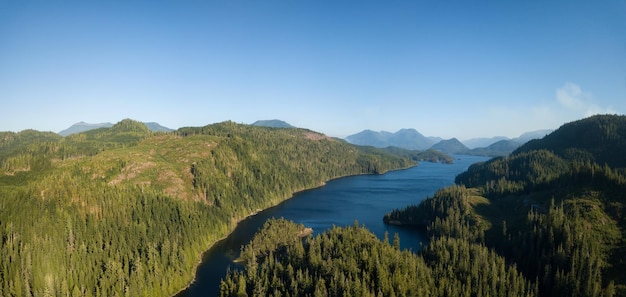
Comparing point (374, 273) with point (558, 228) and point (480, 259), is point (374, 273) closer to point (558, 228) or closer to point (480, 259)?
point (480, 259)

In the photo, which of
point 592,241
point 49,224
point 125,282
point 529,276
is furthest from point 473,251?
point 49,224

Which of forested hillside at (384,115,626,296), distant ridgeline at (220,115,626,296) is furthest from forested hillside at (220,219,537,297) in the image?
forested hillside at (384,115,626,296)

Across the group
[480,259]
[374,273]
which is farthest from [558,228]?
[374,273]

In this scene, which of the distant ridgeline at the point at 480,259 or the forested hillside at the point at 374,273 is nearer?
the forested hillside at the point at 374,273

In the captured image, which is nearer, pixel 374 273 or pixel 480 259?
pixel 374 273

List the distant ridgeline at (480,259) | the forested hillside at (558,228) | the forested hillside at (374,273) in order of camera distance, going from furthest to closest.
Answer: the forested hillside at (558,228), the distant ridgeline at (480,259), the forested hillside at (374,273)

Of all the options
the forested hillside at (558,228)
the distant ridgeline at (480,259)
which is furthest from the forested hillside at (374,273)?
the forested hillside at (558,228)

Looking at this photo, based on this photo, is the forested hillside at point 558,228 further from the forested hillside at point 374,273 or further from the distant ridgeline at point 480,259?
→ the forested hillside at point 374,273

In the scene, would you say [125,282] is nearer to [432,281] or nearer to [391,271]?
[391,271]

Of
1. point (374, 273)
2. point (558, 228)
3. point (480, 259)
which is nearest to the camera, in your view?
point (374, 273)

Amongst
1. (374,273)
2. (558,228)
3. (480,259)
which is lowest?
(480,259)

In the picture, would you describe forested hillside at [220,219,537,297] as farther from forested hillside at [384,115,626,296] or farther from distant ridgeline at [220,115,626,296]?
forested hillside at [384,115,626,296]
